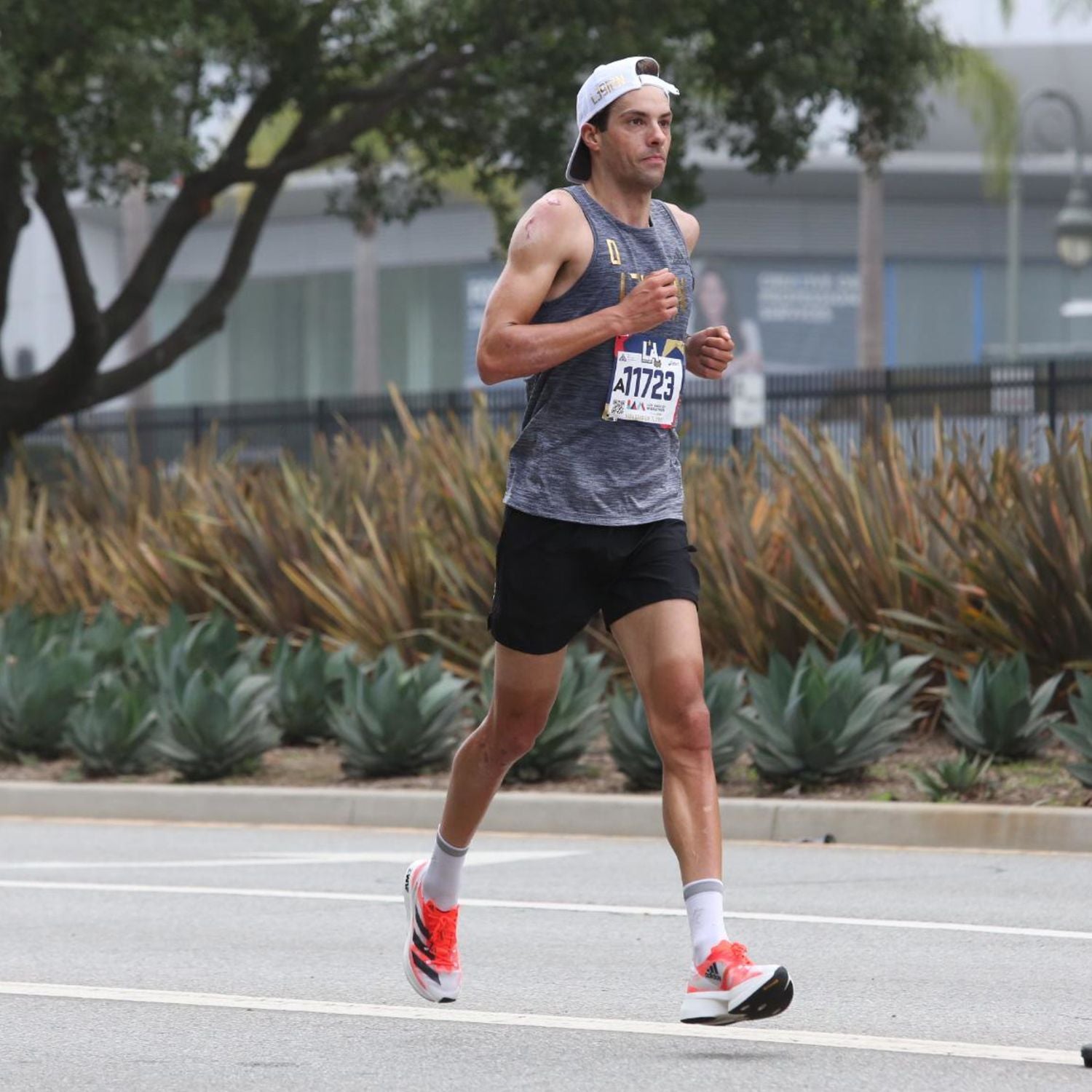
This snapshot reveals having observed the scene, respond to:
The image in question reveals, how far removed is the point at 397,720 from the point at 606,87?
6.56m

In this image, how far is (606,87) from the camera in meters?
5.82

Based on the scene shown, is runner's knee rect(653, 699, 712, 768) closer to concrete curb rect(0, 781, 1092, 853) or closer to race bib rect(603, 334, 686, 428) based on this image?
race bib rect(603, 334, 686, 428)

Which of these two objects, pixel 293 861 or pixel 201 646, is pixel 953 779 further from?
pixel 201 646

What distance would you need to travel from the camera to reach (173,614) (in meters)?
13.9

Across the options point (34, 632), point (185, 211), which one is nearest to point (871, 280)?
point (185, 211)

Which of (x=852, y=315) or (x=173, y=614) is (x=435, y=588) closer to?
(x=173, y=614)

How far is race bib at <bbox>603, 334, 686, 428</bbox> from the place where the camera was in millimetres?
5738

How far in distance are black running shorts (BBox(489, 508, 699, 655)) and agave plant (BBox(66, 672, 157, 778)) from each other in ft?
22.9

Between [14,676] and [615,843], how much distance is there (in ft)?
13.5

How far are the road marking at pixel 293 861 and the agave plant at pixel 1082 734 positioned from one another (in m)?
2.10

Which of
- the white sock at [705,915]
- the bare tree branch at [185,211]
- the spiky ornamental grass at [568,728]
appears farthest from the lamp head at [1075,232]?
the white sock at [705,915]

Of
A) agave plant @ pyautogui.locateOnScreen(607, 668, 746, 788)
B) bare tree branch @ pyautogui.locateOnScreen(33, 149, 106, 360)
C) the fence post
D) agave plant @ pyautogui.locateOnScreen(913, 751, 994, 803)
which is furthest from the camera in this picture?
A: bare tree branch @ pyautogui.locateOnScreen(33, 149, 106, 360)

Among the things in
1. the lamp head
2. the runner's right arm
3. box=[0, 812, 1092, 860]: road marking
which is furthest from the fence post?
the lamp head

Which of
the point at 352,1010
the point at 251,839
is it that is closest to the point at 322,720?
the point at 251,839
